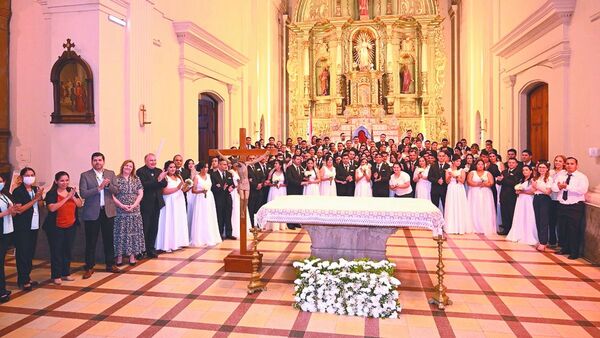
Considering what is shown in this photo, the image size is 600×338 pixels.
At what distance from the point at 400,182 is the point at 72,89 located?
19.6ft

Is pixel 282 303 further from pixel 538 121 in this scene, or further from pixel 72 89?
pixel 538 121

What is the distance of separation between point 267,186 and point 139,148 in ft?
8.73

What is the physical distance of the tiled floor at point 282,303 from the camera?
169 inches

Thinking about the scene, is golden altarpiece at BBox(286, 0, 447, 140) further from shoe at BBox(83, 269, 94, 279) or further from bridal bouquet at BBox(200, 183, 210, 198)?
shoe at BBox(83, 269, 94, 279)

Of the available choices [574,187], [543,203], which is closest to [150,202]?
[543,203]

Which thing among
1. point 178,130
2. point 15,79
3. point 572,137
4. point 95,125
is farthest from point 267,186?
point 572,137

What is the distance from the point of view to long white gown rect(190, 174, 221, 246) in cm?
783

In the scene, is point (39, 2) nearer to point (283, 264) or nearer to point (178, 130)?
point (178, 130)

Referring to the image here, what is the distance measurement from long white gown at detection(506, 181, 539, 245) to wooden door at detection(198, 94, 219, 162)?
713 centimetres

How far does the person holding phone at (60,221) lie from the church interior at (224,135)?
31 cm

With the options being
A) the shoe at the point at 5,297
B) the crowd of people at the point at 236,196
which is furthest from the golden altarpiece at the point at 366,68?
the shoe at the point at 5,297

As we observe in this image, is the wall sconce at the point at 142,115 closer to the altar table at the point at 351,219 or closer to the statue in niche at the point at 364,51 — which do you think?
the altar table at the point at 351,219

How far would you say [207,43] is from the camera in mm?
10312

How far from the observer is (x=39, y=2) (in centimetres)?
753
